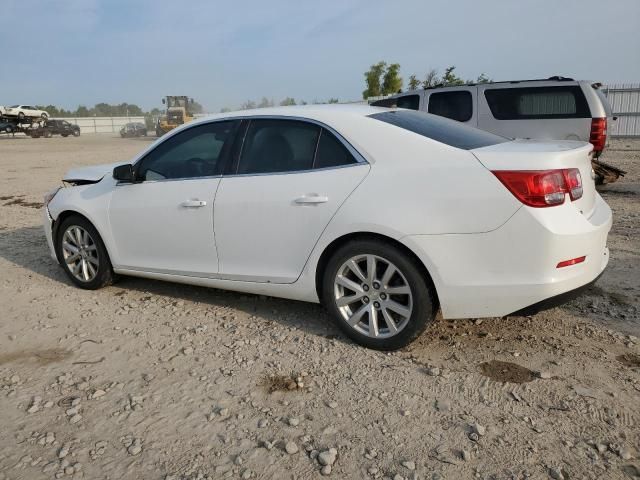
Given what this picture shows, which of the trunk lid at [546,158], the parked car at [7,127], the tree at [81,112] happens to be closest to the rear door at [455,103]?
the trunk lid at [546,158]

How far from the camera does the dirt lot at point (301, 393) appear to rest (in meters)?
2.52


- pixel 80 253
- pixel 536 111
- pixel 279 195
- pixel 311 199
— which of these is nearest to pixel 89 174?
pixel 80 253

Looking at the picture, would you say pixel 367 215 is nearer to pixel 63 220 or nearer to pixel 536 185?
pixel 536 185

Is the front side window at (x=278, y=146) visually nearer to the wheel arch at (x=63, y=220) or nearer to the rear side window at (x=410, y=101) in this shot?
the wheel arch at (x=63, y=220)

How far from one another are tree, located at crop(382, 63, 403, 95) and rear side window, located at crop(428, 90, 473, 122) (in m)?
26.4

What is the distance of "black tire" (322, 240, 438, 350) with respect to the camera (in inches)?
132

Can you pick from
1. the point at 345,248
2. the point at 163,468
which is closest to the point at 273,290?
the point at 345,248

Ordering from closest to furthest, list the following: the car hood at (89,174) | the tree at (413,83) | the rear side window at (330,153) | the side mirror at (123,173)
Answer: the rear side window at (330,153) < the side mirror at (123,173) < the car hood at (89,174) < the tree at (413,83)

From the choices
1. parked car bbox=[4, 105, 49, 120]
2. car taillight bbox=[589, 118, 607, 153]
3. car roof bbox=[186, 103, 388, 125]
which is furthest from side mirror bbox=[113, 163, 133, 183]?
parked car bbox=[4, 105, 49, 120]

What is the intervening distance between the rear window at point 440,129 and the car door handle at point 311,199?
2.21 ft

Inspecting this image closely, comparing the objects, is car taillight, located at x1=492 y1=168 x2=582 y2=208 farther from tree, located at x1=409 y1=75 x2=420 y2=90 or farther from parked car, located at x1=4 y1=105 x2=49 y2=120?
parked car, located at x1=4 y1=105 x2=49 y2=120

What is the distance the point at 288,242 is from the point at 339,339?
767mm

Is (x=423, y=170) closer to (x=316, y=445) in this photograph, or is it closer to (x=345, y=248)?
(x=345, y=248)

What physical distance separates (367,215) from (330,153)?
58 centimetres
